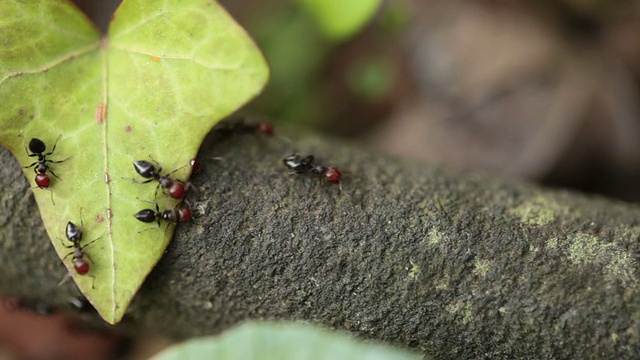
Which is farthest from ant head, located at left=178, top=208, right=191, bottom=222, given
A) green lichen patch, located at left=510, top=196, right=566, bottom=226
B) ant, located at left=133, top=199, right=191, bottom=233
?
green lichen patch, located at left=510, top=196, right=566, bottom=226

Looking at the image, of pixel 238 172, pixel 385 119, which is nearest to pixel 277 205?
pixel 238 172

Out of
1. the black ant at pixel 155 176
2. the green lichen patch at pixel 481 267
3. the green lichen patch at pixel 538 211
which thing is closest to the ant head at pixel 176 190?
the black ant at pixel 155 176

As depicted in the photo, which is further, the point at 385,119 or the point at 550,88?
the point at 385,119

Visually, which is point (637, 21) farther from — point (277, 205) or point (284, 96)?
point (277, 205)

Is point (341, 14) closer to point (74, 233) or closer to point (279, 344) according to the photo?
point (74, 233)

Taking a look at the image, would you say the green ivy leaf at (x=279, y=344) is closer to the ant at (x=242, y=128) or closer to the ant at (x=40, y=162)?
the ant at (x=40, y=162)
